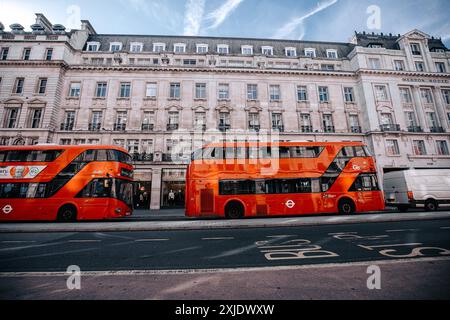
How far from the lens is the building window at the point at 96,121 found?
22016mm

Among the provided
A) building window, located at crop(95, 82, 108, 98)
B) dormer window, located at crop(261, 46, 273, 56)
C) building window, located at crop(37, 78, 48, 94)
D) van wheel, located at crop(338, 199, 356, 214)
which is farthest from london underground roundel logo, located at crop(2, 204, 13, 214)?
dormer window, located at crop(261, 46, 273, 56)

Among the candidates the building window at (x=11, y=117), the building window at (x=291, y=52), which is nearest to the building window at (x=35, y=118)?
the building window at (x=11, y=117)

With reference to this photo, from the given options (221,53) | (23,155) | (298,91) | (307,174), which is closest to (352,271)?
(307,174)

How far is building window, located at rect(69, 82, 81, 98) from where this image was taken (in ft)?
76.1

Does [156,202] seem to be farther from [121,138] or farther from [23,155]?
[23,155]

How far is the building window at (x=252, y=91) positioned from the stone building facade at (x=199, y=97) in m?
0.13

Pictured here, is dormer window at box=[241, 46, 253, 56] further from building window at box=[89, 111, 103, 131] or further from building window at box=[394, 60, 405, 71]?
building window at box=[89, 111, 103, 131]

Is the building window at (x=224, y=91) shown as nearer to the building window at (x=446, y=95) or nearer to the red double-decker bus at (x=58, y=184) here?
the red double-decker bus at (x=58, y=184)

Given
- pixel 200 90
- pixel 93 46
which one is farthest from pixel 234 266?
pixel 93 46

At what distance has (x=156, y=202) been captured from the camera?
20.8 m

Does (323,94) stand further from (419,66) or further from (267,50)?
(419,66)

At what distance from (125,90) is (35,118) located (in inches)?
394

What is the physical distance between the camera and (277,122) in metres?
23.8

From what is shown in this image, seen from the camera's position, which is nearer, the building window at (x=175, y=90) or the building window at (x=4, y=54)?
the building window at (x=4, y=54)
